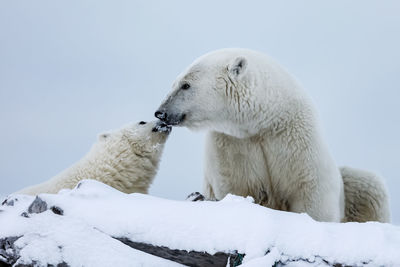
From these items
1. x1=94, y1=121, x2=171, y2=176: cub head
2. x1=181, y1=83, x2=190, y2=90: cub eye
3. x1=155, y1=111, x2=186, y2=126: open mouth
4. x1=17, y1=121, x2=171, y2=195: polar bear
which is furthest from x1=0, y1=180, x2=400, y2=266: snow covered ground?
x1=94, y1=121, x2=171, y2=176: cub head

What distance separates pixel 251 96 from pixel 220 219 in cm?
179

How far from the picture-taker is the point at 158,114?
4.54m

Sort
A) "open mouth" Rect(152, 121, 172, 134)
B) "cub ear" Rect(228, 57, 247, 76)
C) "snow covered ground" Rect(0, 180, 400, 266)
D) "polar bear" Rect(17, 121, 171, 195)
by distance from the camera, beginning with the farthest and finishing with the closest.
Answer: "open mouth" Rect(152, 121, 172, 134) → "polar bear" Rect(17, 121, 171, 195) → "cub ear" Rect(228, 57, 247, 76) → "snow covered ground" Rect(0, 180, 400, 266)

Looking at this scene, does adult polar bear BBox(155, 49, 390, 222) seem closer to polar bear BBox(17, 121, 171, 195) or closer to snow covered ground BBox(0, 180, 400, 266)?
polar bear BBox(17, 121, 171, 195)

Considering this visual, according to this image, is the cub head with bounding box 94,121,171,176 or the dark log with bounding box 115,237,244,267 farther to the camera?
the cub head with bounding box 94,121,171,176

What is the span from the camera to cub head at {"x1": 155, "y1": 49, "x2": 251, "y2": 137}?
456cm

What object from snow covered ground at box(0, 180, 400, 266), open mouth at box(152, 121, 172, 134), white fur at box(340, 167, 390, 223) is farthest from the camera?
open mouth at box(152, 121, 172, 134)

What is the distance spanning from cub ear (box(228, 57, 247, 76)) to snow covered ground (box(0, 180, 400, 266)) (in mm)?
1581

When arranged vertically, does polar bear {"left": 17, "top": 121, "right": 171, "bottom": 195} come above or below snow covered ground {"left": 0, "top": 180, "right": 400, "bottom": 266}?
below

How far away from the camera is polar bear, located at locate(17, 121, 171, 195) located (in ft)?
17.8

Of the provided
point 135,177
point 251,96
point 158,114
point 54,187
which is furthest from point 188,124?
point 54,187

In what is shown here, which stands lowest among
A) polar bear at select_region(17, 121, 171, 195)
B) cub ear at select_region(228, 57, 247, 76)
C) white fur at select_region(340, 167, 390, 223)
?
white fur at select_region(340, 167, 390, 223)

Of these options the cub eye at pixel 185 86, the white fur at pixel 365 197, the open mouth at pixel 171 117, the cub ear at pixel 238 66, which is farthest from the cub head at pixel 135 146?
the white fur at pixel 365 197

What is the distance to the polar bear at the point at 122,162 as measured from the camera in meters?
5.42
